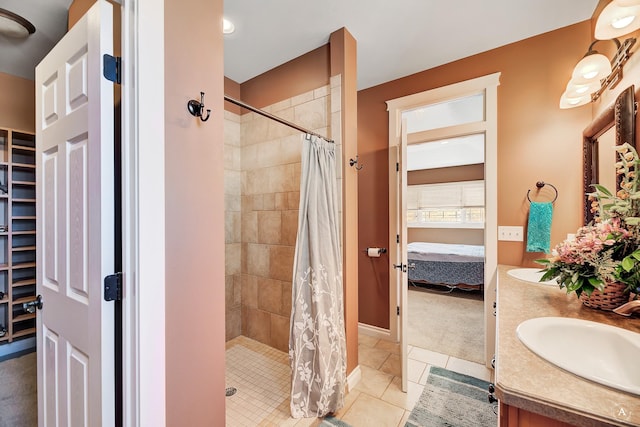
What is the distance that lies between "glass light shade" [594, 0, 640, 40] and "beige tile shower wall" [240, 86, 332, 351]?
5.34 ft

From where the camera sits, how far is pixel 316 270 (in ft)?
5.58

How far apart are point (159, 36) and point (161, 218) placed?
0.66 m

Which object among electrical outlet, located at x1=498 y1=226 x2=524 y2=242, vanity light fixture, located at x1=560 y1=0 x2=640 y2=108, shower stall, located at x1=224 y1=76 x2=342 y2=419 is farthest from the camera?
shower stall, located at x1=224 y1=76 x2=342 y2=419

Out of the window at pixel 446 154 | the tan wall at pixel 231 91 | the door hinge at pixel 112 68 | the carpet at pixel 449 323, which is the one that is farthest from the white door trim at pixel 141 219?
the window at pixel 446 154

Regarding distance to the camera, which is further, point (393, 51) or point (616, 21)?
point (393, 51)

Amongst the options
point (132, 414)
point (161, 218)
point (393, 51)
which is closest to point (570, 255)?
point (161, 218)

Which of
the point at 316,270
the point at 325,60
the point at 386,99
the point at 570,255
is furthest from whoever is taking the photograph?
the point at 386,99

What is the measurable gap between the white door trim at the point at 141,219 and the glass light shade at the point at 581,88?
2383mm

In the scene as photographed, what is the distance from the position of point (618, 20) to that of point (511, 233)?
4.79 feet

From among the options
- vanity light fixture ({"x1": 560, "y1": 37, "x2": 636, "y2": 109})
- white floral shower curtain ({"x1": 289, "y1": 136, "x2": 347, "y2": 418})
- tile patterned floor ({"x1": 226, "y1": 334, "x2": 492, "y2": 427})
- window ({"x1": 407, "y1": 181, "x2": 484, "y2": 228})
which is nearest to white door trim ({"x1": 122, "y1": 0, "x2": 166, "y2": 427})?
white floral shower curtain ({"x1": 289, "y1": 136, "x2": 347, "y2": 418})

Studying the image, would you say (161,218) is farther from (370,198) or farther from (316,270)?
(370,198)

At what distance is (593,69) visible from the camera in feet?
4.99

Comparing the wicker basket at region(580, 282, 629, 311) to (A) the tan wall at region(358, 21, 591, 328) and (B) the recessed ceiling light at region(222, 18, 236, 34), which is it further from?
(B) the recessed ceiling light at region(222, 18, 236, 34)

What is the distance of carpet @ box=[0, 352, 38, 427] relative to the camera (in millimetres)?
1721
